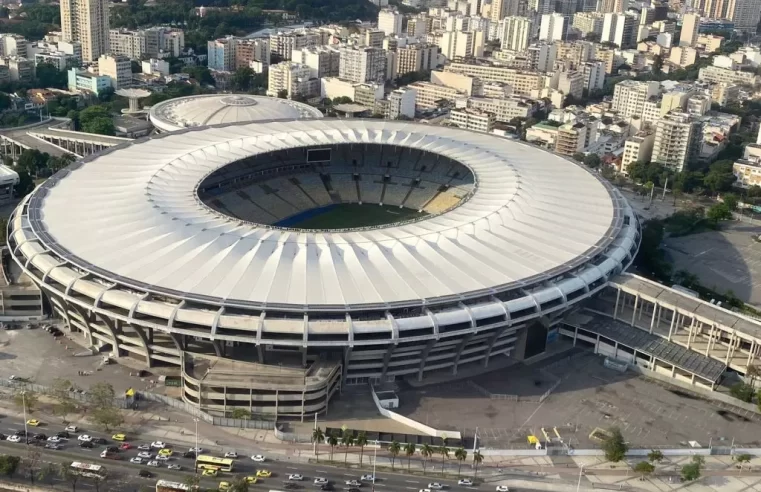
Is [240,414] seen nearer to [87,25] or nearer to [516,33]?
[87,25]

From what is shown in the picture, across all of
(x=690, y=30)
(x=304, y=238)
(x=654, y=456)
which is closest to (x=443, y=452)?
(x=654, y=456)

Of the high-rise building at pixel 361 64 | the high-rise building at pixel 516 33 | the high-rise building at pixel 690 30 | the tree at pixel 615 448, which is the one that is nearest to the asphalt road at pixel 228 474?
the tree at pixel 615 448

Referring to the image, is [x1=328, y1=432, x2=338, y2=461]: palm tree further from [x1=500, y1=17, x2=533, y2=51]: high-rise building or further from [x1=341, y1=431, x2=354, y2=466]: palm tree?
[x1=500, y1=17, x2=533, y2=51]: high-rise building

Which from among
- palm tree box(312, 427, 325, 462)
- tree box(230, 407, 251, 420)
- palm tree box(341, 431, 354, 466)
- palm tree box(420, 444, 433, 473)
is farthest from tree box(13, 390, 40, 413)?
palm tree box(420, 444, 433, 473)

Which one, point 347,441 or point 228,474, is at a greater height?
point 347,441

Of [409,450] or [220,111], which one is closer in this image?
[409,450]

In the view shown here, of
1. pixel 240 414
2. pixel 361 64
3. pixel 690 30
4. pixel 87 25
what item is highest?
pixel 690 30
